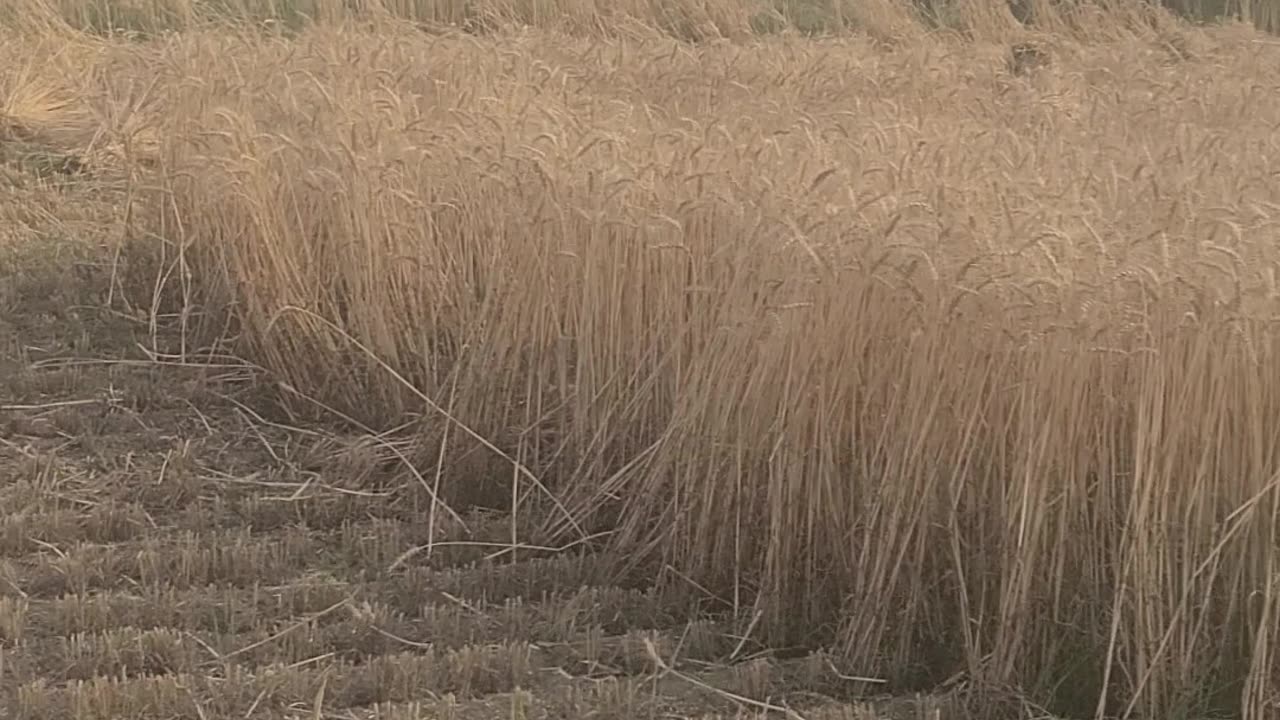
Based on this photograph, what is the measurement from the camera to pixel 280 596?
2773 mm

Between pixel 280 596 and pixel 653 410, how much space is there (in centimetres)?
85

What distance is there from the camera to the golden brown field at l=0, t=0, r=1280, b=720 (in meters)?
2.35

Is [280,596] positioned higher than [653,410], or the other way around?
[653,410]

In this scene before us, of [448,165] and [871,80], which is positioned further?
[871,80]

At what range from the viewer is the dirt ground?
244 cm

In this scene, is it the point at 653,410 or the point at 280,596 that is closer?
the point at 280,596

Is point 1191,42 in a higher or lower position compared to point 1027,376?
higher

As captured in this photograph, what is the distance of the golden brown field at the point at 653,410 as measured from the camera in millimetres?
2348

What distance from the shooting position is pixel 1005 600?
2.38 m

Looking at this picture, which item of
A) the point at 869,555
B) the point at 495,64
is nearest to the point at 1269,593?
the point at 869,555

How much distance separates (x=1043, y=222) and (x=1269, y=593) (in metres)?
0.74

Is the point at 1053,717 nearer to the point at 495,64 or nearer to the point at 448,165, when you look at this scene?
the point at 448,165

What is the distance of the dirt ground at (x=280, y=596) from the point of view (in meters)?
2.44

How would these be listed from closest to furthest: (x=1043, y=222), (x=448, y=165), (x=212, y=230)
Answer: (x=1043, y=222) → (x=448, y=165) → (x=212, y=230)
